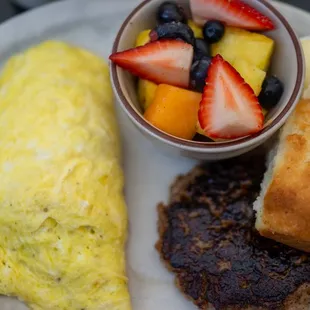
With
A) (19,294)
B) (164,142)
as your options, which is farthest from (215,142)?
(19,294)

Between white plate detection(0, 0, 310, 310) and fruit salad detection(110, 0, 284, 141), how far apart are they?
24 centimetres

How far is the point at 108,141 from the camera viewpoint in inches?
69.1

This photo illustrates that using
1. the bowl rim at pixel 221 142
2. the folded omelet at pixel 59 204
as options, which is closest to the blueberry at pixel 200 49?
the bowl rim at pixel 221 142

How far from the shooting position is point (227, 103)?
157 cm

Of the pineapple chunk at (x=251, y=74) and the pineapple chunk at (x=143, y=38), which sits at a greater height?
the pineapple chunk at (x=143, y=38)

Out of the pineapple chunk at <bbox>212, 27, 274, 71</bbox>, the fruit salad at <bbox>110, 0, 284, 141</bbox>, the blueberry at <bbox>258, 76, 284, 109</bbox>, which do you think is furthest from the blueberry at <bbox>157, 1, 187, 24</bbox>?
the blueberry at <bbox>258, 76, 284, 109</bbox>

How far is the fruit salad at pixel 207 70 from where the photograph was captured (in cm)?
157

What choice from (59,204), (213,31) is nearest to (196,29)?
(213,31)

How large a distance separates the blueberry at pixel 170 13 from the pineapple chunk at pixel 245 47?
12 centimetres

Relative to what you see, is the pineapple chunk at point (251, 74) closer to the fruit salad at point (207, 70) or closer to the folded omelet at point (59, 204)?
the fruit salad at point (207, 70)

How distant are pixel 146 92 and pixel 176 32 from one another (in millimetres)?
184

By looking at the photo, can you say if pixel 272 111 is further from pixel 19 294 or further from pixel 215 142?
pixel 19 294

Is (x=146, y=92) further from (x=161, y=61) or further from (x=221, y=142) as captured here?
(x=221, y=142)

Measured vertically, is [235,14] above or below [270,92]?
above
